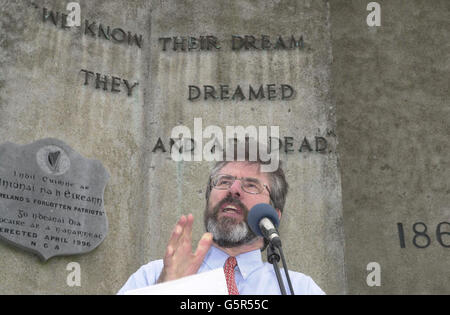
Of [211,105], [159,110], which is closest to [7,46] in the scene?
[159,110]

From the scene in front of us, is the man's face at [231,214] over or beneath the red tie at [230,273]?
over

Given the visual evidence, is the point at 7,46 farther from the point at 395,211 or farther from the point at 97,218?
the point at 395,211

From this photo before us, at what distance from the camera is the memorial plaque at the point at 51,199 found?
474 cm

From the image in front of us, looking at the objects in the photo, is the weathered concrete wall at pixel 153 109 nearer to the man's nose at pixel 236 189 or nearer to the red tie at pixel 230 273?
the man's nose at pixel 236 189

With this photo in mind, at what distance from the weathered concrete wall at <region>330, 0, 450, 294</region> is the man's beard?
81.9 inches

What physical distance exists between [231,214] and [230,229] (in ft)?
0.28

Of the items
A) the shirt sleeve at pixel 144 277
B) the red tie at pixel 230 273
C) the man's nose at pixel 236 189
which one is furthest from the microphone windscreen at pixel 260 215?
the man's nose at pixel 236 189

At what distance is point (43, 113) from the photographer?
206 inches

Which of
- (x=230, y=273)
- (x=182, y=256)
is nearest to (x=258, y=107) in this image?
(x=230, y=273)

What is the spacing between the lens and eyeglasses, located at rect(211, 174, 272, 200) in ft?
11.8

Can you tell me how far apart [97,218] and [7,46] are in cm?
164

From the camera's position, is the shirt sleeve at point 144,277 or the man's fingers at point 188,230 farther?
the shirt sleeve at point 144,277

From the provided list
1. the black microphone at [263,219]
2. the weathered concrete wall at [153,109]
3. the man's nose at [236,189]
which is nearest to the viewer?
the black microphone at [263,219]

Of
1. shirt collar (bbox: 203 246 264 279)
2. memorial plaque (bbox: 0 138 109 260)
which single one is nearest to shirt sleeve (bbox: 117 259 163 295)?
shirt collar (bbox: 203 246 264 279)
